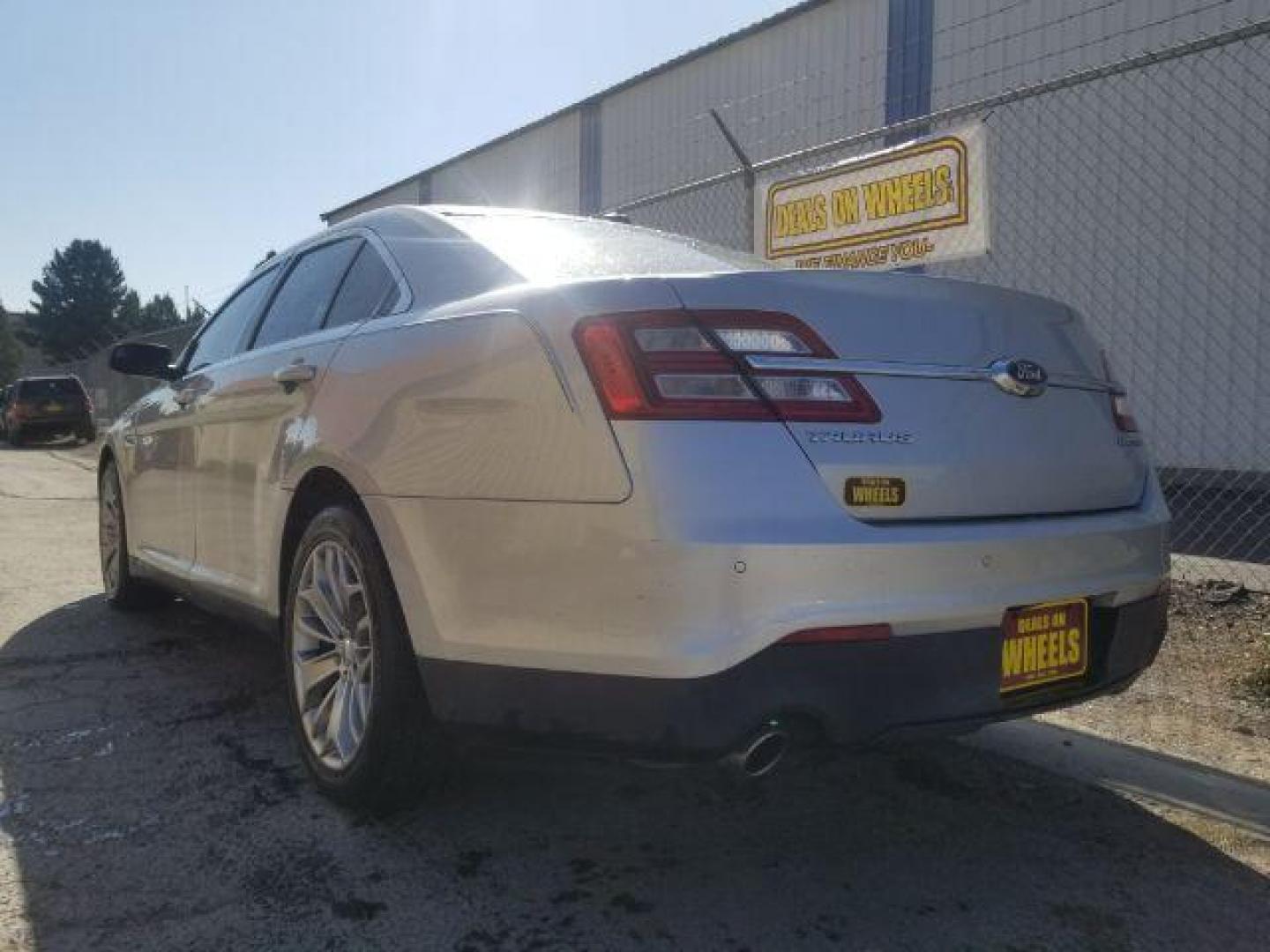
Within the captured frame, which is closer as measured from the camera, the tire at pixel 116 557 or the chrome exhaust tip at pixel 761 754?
the chrome exhaust tip at pixel 761 754

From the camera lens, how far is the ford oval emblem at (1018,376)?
2.39 meters

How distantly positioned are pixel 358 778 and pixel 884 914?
126 centimetres

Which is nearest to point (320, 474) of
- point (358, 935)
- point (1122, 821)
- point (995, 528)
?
point (358, 935)

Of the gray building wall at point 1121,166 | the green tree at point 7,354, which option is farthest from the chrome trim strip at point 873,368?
the green tree at point 7,354

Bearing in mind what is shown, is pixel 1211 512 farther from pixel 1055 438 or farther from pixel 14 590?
pixel 14 590

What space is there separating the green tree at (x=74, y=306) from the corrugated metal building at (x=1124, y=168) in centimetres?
8449

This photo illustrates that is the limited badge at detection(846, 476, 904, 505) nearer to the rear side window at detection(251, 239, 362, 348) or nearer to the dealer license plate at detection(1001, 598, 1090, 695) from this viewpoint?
the dealer license plate at detection(1001, 598, 1090, 695)

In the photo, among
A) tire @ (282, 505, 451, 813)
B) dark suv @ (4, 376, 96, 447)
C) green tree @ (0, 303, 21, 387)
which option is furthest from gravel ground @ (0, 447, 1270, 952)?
green tree @ (0, 303, 21, 387)

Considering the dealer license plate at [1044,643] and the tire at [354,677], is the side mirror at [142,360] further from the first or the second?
the dealer license plate at [1044,643]

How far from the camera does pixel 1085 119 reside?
9805 mm

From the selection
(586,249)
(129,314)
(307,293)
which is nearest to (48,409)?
(307,293)

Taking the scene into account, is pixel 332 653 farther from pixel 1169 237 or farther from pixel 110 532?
pixel 1169 237

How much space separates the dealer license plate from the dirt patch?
120 cm

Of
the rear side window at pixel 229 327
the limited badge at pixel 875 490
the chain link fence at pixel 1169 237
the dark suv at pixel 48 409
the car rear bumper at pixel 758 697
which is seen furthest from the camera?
the dark suv at pixel 48 409
